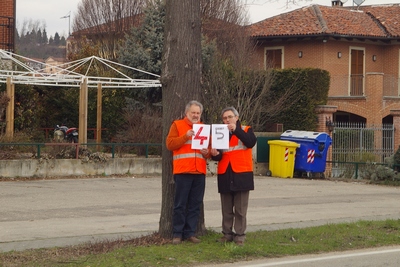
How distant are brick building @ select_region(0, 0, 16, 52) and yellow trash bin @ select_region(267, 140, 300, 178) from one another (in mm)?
13445

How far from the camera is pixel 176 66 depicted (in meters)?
9.75

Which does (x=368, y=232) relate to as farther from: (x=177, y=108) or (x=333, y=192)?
(x=333, y=192)

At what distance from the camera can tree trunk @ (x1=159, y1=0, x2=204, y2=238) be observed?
9727mm

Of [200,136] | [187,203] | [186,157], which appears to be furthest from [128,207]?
[200,136]

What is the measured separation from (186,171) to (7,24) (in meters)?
24.2

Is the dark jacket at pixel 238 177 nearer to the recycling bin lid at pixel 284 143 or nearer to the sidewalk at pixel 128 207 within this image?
the sidewalk at pixel 128 207

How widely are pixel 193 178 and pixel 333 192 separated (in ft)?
35.6

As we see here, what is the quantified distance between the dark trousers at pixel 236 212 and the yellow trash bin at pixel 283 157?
Result: 14.7 meters

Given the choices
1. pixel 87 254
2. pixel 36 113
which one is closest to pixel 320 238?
pixel 87 254

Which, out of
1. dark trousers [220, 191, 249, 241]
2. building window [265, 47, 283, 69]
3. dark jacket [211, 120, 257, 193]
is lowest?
dark trousers [220, 191, 249, 241]

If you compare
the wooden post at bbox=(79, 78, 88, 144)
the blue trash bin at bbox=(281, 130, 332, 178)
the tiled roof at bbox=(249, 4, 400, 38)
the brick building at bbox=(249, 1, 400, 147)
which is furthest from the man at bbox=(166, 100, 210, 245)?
the tiled roof at bbox=(249, 4, 400, 38)

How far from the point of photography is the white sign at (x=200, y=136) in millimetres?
9336

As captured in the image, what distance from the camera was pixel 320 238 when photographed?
10.7 meters

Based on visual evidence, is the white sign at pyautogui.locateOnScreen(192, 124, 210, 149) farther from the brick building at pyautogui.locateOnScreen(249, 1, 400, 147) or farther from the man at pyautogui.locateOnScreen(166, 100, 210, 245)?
the brick building at pyautogui.locateOnScreen(249, 1, 400, 147)
